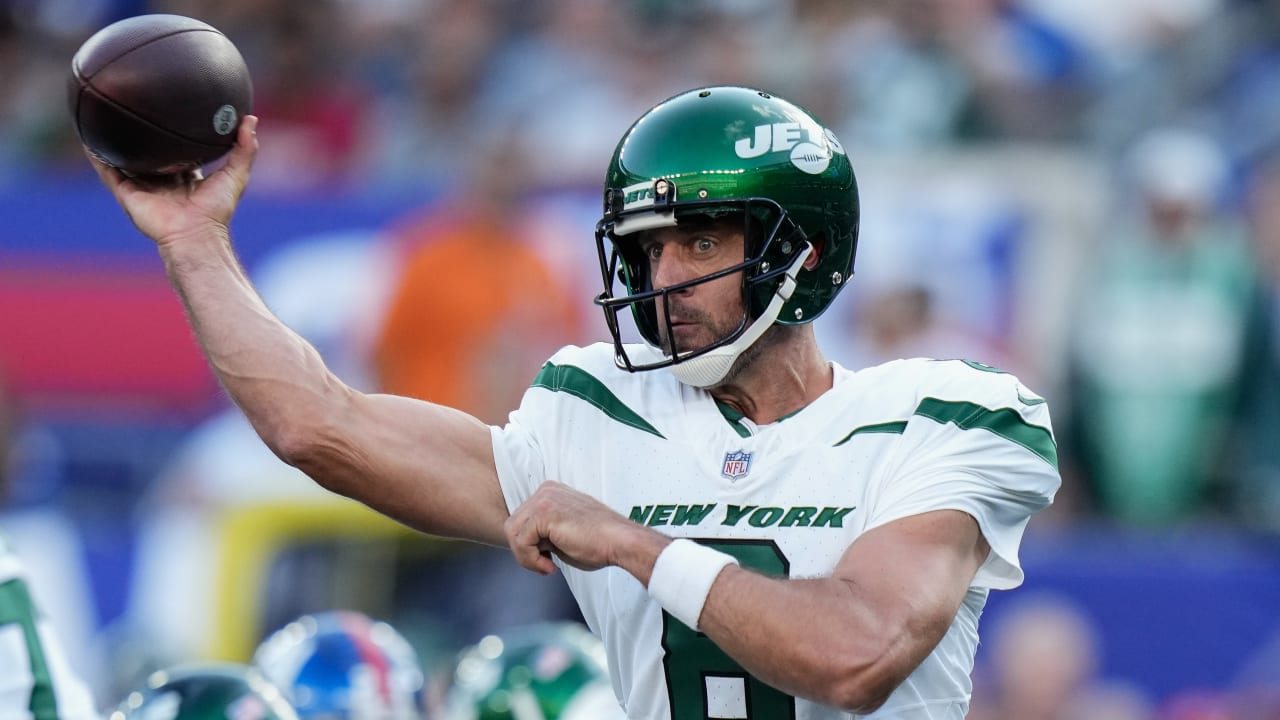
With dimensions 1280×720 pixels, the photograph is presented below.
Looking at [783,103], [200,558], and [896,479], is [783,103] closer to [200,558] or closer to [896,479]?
[896,479]

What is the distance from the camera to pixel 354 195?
8297 millimetres

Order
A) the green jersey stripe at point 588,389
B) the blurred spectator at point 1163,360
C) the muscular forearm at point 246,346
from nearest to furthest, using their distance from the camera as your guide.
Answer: the muscular forearm at point 246,346, the green jersey stripe at point 588,389, the blurred spectator at point 1163,360

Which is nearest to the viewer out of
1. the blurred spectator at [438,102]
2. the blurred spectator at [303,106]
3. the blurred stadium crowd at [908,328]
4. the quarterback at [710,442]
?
the quarterback at [710,442]

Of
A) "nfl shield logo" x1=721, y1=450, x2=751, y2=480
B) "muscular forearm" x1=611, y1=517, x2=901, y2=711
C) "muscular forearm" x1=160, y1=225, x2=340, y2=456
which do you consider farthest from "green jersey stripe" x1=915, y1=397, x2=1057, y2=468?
"muscular forearm" x1=160, y1=225, x2=340, y2=456

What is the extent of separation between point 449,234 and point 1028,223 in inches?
98.3

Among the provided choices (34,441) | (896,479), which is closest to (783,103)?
(896,479)

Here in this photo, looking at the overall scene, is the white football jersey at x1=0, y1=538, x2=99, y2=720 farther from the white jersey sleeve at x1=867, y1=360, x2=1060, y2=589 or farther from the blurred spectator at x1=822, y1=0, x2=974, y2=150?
the blurred spectator at x1=822, y1=0, x2=974, y2=150

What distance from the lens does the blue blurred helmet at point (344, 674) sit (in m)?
4.34

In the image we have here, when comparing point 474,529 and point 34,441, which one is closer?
point 474,529

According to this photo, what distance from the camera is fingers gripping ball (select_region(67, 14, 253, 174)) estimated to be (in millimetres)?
3385

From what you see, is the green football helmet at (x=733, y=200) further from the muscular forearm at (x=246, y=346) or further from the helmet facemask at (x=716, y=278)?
the muscular forearm at (x=246, y=346)

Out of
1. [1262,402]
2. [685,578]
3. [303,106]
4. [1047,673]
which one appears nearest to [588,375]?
[685,578]

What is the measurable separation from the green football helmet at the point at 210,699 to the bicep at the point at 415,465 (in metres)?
0.63

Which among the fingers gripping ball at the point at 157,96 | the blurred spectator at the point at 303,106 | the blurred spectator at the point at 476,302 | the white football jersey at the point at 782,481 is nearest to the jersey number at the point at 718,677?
the white football jersey at the point at 782,481
